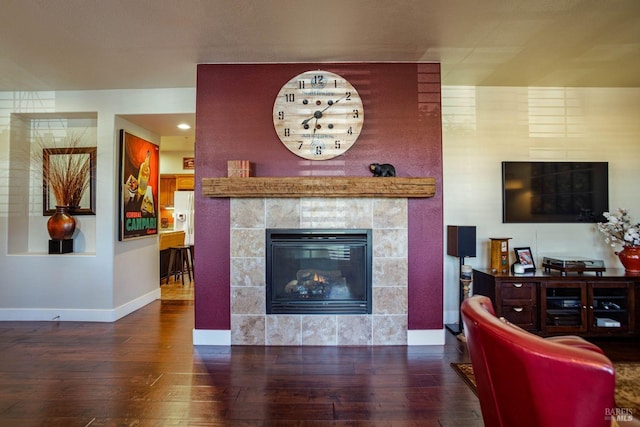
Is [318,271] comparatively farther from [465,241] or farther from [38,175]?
[38,175]

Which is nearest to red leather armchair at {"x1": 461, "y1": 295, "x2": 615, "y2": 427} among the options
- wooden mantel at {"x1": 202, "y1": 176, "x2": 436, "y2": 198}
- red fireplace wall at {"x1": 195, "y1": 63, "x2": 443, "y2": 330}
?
wooden mantel at {"x1": 202, "y1": 176, "x2": 436, "y2": 198}

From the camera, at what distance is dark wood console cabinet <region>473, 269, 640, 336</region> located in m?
→ 2.94

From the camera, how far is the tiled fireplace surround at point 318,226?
2.88 metres

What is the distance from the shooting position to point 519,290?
2.96 metres

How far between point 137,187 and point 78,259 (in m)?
1.05

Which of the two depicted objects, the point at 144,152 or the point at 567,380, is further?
the point at 144,152

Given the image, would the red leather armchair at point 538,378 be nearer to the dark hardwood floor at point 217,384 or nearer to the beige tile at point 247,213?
the dark hardwood floor at point 217,384

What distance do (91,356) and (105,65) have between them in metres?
2.63

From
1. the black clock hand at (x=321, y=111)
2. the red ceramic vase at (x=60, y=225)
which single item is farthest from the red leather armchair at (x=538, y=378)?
the red ceramic vase at (x=60, y=225)

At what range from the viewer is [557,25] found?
2.35 meters

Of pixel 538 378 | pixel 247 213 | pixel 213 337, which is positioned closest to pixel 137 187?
pixel 247 213

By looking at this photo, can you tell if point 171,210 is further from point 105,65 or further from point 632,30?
point 632,30

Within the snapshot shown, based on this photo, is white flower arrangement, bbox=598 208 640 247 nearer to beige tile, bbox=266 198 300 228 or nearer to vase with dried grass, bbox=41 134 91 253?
beige tile, bbox=266 198 300 228

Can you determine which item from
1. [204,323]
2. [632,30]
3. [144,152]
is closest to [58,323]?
[204,323]
